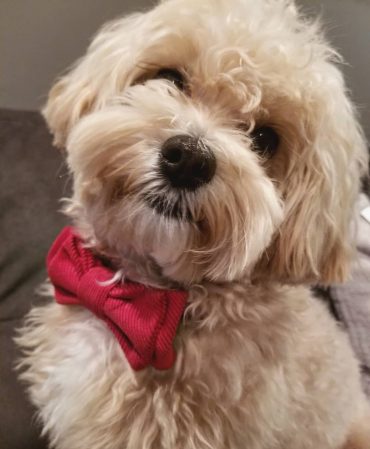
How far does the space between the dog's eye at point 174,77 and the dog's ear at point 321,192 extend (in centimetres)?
21

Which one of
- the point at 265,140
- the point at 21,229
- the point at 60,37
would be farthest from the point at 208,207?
the point at 60,37

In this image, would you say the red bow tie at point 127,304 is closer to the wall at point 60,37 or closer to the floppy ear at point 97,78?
the floppy ear at point 97,78

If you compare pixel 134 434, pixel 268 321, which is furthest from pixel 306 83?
pixel 134 434

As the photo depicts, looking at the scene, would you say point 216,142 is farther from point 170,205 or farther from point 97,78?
point 97,78

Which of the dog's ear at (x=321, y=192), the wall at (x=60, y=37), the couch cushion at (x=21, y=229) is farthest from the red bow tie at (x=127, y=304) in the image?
the wall at (x=60, y=37)

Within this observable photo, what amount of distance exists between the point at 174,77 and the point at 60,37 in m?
1.04

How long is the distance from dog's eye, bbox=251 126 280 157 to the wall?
94 cm

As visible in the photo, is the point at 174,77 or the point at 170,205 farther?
the point at 174,77

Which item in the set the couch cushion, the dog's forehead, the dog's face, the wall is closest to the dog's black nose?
the dog's face

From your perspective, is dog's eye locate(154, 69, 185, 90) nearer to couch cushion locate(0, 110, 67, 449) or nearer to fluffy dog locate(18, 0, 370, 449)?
fluffy dog locate(18, 0, 370, 449)

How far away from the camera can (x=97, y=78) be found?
0.92 m

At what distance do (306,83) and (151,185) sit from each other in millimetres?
286

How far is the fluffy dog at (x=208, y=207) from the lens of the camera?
773 mm

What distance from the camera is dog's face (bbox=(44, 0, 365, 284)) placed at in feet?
2.50
